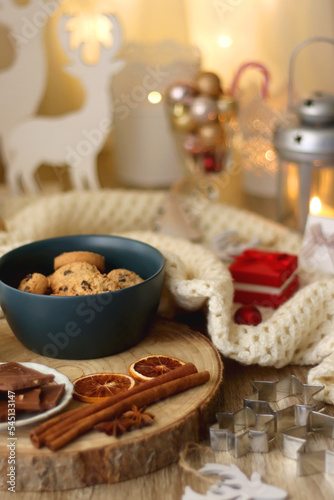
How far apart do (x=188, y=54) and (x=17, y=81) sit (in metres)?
0.47

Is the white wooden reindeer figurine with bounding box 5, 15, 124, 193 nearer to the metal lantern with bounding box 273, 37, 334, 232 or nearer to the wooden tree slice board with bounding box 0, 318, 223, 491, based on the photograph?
the metal lantern with bounding box 273, 37, 334, 232

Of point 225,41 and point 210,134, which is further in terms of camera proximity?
point 225,41

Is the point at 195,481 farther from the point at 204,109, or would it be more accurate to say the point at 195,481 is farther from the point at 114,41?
the point at 114,41

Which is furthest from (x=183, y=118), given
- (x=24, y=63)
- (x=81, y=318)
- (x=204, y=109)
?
(x=81, y=318)

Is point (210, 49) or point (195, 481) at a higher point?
point (210, 49)

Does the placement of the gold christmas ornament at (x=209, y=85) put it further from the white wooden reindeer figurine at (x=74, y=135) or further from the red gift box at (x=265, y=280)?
the red gift box at (x=265, y=280)

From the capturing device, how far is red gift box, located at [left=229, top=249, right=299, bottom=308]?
Result: 109 cm

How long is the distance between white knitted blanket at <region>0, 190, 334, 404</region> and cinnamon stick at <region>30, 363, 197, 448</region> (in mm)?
109

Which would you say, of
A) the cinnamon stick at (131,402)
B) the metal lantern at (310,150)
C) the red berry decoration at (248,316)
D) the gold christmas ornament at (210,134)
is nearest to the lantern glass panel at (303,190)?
the metal lantern at (310,150)

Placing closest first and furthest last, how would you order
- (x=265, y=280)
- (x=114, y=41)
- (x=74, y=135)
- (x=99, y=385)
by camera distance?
(x=99, y=385), (x=265, y=280), (x=114, y=41), (x=74, y=135)

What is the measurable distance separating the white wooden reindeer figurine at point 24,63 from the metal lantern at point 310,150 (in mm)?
652

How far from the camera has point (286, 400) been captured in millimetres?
903

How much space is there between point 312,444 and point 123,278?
35 centimetres

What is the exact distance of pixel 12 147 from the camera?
1636 millimetres
